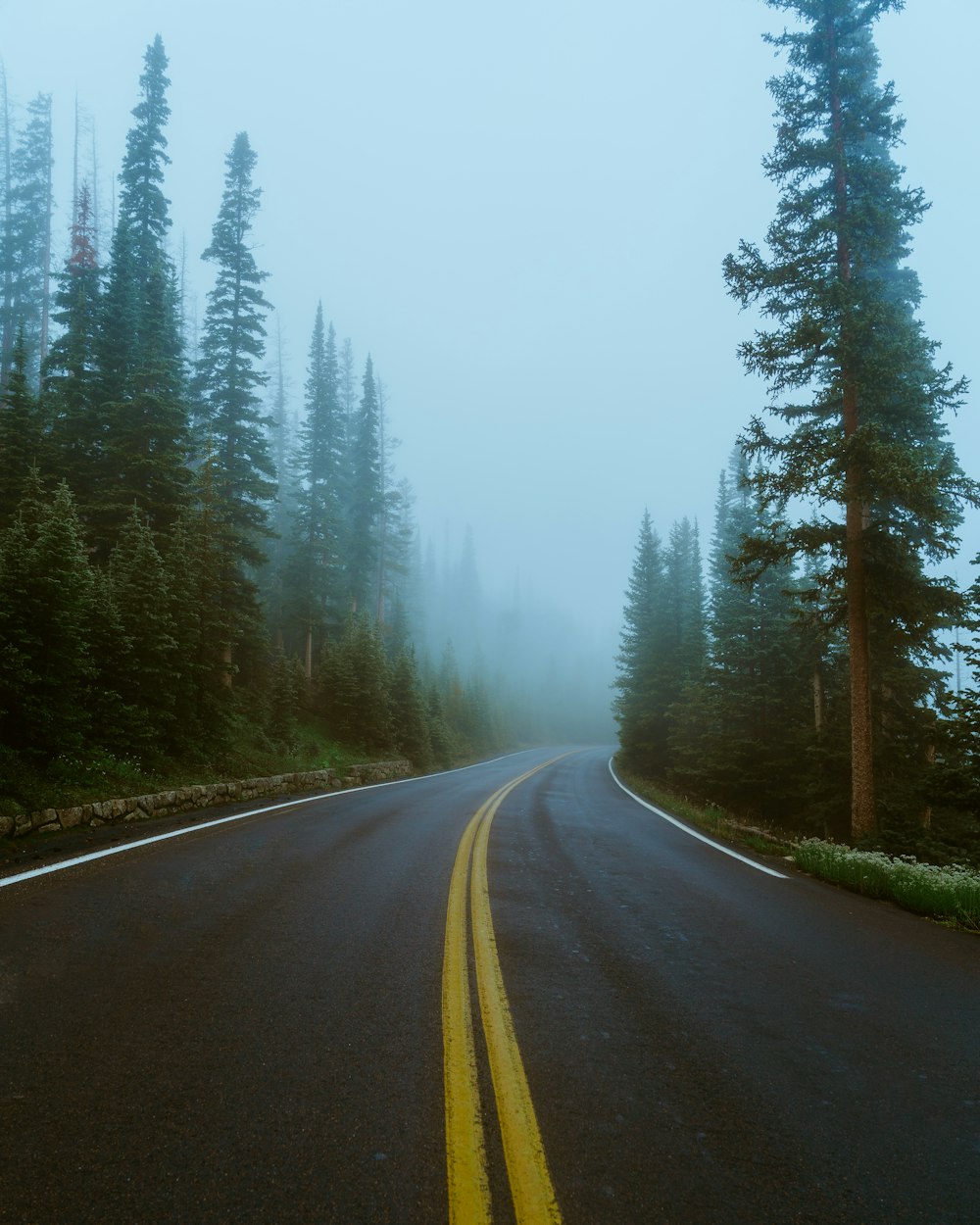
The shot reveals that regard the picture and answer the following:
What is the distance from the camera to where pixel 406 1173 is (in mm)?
2402

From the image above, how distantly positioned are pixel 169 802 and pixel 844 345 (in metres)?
14.7

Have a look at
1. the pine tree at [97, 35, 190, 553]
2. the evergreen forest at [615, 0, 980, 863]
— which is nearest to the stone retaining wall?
the pine tree at [97, 35, 190, 553]

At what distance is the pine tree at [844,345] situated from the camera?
38.4ft

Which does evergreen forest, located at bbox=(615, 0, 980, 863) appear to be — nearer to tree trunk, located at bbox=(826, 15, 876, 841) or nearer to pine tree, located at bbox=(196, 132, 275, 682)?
tree trunk, located at bbox=(826, 15, 876, 841)

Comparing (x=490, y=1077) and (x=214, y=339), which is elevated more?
(x=214, y=339)

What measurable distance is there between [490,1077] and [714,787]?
71.8 ft

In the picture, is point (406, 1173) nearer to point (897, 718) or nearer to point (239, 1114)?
point (239, 1114)

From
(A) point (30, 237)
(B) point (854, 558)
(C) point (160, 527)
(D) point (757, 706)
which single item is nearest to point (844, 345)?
(B) point (854, 558)

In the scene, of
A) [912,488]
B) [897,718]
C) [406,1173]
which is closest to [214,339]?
[912,488]

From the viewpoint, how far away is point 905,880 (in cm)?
743

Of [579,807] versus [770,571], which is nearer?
[579,807]

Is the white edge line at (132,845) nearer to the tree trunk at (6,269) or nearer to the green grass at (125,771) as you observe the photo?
the green grass at (125,771)

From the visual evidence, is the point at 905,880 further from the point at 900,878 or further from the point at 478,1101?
the point at 478,1101

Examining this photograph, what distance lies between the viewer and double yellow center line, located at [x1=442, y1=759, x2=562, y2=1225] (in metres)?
2.28
